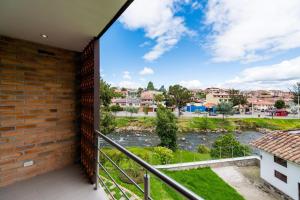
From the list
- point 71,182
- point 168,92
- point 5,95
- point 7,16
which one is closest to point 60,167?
point 71,182

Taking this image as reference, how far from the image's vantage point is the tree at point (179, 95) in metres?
24.5

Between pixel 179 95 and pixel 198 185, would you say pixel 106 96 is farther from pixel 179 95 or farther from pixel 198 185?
pixel 179 95

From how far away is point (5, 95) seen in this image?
6.56 feet

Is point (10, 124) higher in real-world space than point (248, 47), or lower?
lower

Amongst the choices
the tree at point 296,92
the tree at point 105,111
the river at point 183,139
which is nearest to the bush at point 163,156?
the tree at point 105,111

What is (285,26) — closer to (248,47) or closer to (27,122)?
(248,47)

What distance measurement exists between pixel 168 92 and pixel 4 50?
77.9 ft

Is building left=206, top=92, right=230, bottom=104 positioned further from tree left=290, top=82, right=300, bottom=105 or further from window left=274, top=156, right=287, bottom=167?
window left=274, top=156, right=287, bottom=167

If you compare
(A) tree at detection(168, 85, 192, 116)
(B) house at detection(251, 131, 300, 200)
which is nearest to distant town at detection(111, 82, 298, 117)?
(A) tree at detection(168, 85, 192, 116)

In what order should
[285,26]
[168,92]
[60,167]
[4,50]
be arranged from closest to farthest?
[4,50] → [60,167] → [285,26] → [168,92]

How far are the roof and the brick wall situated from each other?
7.61 metres

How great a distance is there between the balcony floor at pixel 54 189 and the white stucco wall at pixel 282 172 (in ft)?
24.9

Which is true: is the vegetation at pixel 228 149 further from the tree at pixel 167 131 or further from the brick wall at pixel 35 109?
the brick wall at pixel 35 109

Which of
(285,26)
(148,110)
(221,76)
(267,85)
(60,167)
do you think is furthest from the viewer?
(221,76)
